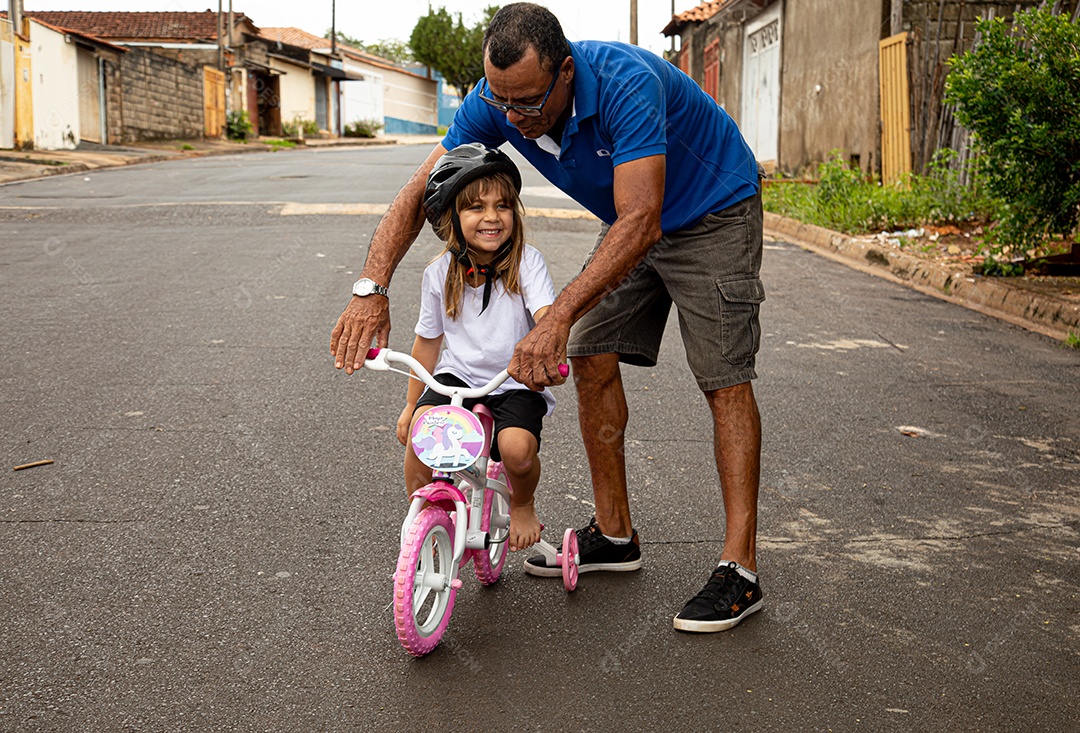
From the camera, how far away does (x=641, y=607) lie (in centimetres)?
341

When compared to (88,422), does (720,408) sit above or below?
above

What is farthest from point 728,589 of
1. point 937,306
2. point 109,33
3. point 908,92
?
point 109,33

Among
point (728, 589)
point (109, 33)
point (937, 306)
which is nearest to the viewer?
point (728, 589)

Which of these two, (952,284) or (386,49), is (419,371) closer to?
(952,284)

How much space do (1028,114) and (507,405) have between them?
615 cm

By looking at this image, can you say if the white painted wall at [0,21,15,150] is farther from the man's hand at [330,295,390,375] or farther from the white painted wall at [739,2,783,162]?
the man's hand at [330,295,390,375]

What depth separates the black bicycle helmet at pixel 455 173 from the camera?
3.13m

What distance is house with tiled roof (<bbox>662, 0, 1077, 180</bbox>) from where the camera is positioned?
13320mm

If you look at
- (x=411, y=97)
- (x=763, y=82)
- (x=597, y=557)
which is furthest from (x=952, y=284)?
(x=411, y=97)

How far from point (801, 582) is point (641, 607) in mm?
A: 568

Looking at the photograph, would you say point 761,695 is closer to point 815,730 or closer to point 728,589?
point 815,730

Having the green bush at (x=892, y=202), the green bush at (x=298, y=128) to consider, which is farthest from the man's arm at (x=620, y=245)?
the green bush at (x=298, y=128)

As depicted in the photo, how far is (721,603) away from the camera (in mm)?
3250

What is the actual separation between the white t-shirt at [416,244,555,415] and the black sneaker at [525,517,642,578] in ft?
2.19
